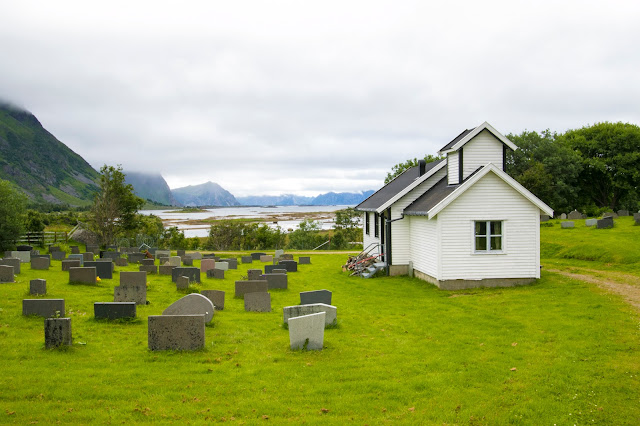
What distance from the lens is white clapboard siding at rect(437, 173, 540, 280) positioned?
19.5 m

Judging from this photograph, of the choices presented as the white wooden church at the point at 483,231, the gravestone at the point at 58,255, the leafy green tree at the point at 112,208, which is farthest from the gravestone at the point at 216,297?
the leafy green tree at the point at 112,208

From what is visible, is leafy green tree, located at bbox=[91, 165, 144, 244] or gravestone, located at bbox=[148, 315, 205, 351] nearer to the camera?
gravestone, located at bbox=[148, 315, 205, 351]

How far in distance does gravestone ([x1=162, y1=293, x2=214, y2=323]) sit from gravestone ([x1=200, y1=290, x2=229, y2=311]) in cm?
251

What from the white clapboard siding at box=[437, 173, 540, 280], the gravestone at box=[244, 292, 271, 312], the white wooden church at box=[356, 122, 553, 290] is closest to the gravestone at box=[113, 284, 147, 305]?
the gravestone at box=[244, 292, 271, 312]

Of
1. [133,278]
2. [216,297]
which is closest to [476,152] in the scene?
[216,297]

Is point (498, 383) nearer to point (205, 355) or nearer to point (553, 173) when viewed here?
point (205, 355)

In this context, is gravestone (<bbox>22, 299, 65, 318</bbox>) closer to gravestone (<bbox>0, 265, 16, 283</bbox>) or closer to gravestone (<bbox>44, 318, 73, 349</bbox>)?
gravestone (<bbox>44, 318, 73, 349</bbox>)

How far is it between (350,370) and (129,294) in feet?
28.1

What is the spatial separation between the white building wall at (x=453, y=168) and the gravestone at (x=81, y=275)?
15968mm

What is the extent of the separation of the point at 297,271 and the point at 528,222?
12609mm

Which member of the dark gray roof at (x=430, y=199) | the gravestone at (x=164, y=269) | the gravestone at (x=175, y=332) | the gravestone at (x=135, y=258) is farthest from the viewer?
the gravestone at (x=135, y=258)

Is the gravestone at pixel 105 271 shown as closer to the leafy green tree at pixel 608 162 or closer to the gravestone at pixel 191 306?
the gravestone at pixel 191 306

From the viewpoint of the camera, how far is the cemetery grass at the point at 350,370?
728 centimetres

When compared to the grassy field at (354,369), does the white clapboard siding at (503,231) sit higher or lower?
higher
